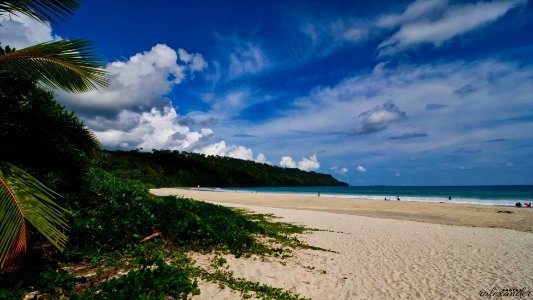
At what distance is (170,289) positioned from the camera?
4.73 m

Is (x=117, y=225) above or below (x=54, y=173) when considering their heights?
below

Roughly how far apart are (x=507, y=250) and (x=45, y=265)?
14125 millimetres

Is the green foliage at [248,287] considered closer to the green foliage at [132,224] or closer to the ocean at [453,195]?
the green foliage at [132,224]

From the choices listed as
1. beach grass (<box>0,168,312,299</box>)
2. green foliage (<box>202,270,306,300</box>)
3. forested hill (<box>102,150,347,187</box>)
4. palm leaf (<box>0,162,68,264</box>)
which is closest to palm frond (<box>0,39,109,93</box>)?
palm leaf (<box>0,162,68,264</box>)

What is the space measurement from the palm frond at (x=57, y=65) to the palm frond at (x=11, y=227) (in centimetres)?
162

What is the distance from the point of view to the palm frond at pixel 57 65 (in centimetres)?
387

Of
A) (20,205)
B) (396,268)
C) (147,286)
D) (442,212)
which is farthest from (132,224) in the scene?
(442,212)

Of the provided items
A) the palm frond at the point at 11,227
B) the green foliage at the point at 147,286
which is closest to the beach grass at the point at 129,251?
the green foliage at the point at 147,286

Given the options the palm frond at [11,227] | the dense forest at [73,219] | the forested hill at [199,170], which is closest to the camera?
the palm frond at [11,227]

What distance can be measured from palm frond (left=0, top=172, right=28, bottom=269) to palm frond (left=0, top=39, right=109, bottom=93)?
1.62 meters

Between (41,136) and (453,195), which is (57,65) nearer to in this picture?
(41,136)

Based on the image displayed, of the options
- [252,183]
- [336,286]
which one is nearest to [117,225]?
[336,286]

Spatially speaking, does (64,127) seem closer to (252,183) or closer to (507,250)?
(507,250)

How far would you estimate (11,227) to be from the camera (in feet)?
10.7
